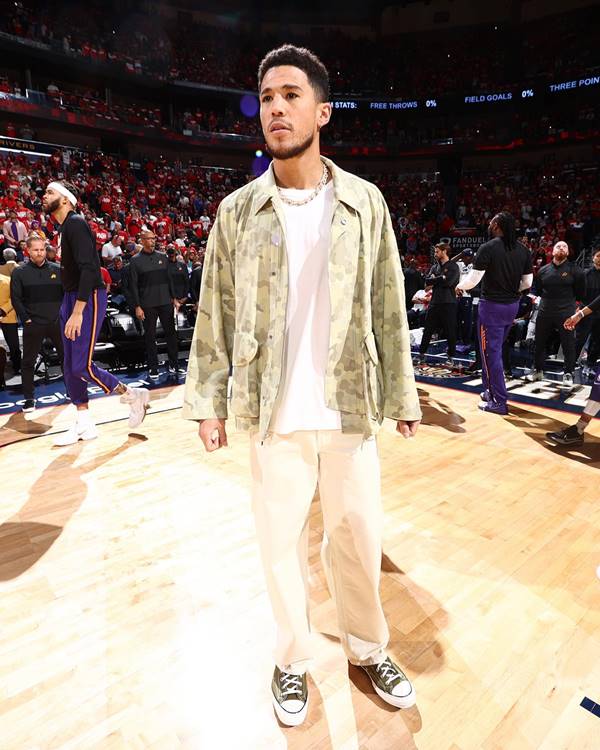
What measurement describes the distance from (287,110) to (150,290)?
5039mm

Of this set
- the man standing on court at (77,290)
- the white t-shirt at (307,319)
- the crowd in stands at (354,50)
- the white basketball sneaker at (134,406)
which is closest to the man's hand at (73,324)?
the man standing on court at (77,290)

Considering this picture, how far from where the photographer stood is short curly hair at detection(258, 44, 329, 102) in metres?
1.27

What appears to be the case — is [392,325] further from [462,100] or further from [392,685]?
[462,100]

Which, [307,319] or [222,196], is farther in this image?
[222,196]

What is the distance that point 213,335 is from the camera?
143 centimetres

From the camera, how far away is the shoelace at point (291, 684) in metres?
1.50

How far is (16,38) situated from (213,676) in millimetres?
19945

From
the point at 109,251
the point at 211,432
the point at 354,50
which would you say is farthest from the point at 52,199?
the point at 354,50

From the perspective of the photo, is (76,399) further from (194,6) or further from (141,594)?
(194,6)

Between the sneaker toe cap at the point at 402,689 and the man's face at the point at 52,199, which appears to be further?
the man's face at the point at 52,199

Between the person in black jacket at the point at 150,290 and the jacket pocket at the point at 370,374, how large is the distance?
16.5 ft

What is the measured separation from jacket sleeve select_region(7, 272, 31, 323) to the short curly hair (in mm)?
4058

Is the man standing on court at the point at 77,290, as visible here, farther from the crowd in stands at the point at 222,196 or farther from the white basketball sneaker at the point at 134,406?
the crowd in stands at the point at 222,196

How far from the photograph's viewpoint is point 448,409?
4.75 m
